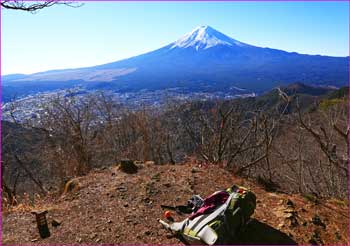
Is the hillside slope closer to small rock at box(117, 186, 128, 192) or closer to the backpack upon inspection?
small rock at box(117, 186, 128, 192)

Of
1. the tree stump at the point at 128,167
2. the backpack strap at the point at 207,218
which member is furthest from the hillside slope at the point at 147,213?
the backpack strap at the point at 207,218

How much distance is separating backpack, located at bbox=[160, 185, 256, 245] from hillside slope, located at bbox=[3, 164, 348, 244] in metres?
0.21

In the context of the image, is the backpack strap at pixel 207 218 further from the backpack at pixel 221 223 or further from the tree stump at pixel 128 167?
the tree stump at pixel 128 167

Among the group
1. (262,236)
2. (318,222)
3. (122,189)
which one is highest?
(122,189)

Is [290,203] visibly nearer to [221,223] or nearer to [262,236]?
[262,236]

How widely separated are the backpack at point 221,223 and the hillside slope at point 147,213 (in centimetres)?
21

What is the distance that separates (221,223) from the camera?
169 inches

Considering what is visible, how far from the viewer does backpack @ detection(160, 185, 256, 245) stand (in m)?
4.24

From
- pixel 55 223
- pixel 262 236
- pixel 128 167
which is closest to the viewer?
pixel 262 236

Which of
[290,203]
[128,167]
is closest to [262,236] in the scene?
[290,203]

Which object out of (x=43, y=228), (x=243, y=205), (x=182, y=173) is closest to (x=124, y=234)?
(x=43, y=228)

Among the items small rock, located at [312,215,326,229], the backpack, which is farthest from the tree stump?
small rock, located at [312,215,326,229]

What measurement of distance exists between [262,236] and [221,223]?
713 millimetres

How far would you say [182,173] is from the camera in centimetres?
700
